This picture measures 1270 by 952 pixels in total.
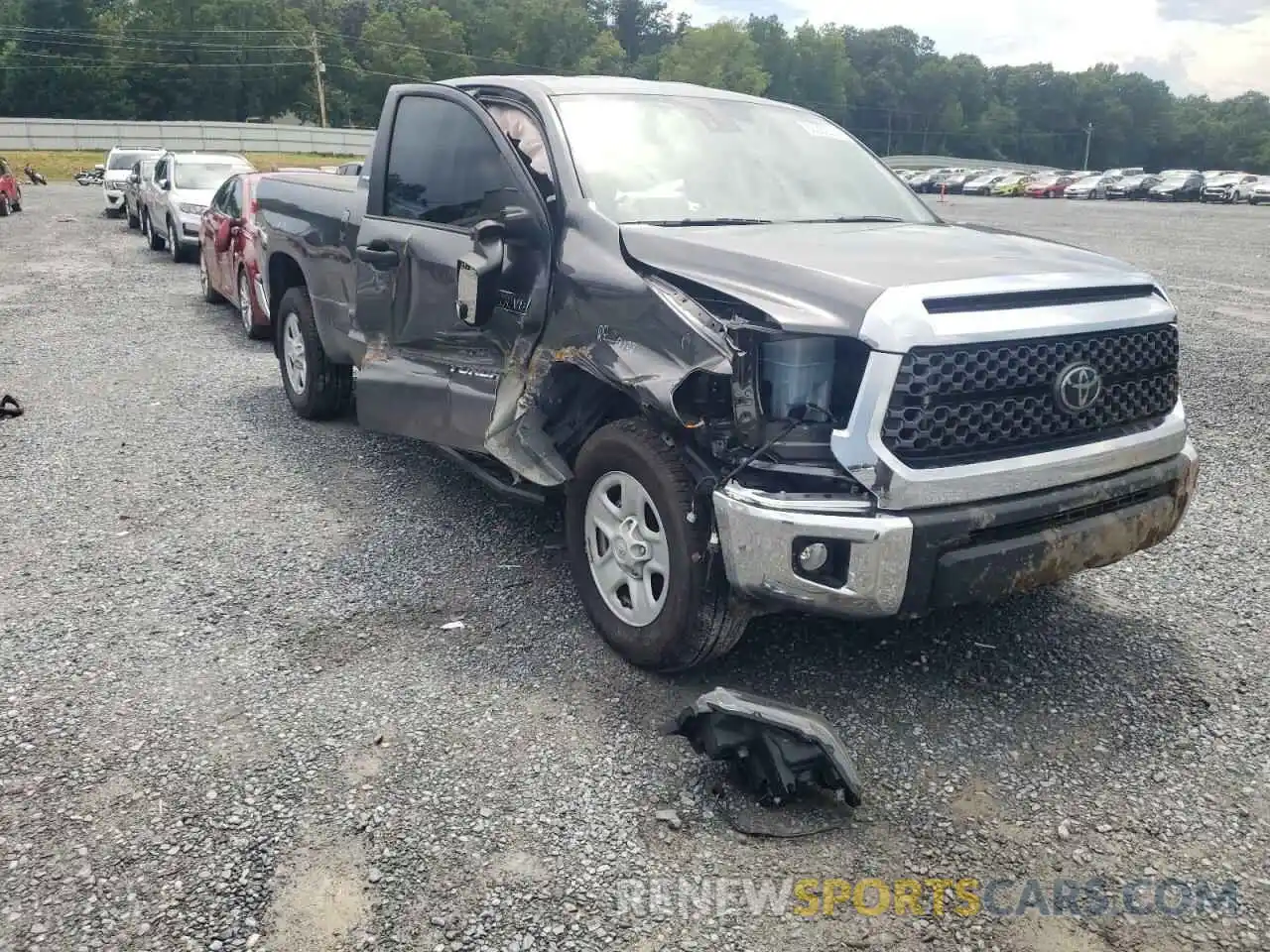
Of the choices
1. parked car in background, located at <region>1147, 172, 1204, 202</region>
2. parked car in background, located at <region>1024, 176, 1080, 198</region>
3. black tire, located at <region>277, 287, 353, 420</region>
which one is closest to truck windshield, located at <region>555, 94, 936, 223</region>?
black tire, located at <region>277, 287, 353, 420</region>

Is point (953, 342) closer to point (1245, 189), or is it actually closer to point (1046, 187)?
point (1245, 189)

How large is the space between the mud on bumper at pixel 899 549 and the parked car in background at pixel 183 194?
46.5 ft

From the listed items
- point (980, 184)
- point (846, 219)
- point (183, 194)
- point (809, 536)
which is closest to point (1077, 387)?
point (809, 536)

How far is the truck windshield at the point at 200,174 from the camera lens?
1627 cm

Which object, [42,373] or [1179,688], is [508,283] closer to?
[1179,688]

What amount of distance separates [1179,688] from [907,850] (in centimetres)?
144

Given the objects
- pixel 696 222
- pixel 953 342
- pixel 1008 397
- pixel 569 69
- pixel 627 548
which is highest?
pixel 569 69

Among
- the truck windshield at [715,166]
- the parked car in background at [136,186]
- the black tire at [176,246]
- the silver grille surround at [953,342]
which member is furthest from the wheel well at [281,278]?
the parked car in background at [136,186]

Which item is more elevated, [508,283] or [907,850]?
A: [508,283]

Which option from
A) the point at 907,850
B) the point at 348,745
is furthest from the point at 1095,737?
the point at 348,745

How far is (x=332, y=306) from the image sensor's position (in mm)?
6023

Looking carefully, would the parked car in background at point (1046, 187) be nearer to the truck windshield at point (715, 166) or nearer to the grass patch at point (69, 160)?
the grass patch at point (69, 160)

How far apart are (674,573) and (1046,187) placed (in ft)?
202

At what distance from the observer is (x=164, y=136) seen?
60.1m
